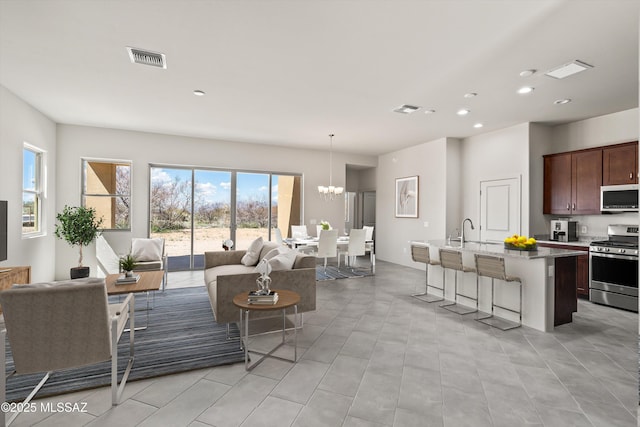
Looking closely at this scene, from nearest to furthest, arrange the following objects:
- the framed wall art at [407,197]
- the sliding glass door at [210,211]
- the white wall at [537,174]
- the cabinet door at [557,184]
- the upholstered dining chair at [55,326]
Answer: the upholstered dining chair at [55,326], the cabinet door at [557,184], the white wall at [537,174], the sliding glass door at [210,211], the framed wall art at [407,197]

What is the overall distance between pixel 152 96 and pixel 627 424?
18.4 feet

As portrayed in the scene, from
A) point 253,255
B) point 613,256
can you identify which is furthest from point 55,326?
point 613,256

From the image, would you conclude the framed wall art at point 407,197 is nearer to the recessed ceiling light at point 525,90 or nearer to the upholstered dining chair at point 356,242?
the upholstered dining chair at point 356,242

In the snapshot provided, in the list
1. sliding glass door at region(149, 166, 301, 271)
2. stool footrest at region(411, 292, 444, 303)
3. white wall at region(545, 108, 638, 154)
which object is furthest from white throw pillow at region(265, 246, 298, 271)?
white wall at region(545, 108, 638, 154)

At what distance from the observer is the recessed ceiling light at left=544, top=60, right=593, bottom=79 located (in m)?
3.29

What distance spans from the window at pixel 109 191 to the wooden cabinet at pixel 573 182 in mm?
7772

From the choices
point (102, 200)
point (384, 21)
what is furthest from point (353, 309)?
point (102, 200)

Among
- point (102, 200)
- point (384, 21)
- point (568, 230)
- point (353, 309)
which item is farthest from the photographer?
point (102, 200)

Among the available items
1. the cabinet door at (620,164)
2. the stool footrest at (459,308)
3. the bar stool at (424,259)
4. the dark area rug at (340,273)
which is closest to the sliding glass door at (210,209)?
the dark area rug at (340,273)

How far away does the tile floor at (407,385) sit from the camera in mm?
2020

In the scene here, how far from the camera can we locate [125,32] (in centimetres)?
280

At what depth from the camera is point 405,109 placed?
4.86 meters

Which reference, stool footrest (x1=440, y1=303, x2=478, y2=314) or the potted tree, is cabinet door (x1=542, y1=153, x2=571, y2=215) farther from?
the potted tree

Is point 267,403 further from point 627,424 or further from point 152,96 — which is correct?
point 152,96
